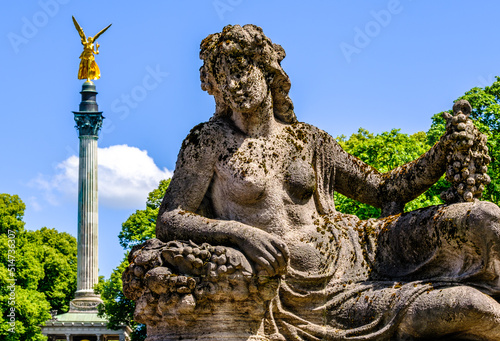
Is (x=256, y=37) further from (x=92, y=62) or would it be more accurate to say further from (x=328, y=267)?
(x=92, y=62)

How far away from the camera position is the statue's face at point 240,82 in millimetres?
7512

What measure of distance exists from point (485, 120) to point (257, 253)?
2208cm

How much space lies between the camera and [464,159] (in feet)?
23.5

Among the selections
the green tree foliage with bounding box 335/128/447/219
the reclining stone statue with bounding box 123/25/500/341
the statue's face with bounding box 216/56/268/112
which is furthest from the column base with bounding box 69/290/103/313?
the statue's face with bounding box 216/56/268/112

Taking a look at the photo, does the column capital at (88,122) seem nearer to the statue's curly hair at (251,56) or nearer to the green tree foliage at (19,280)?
the green tree foliage at (19,280)

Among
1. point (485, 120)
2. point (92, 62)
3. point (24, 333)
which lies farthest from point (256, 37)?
point (92, 62)

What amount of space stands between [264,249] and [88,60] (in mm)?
74924

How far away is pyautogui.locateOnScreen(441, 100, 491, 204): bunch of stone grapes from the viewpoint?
278 inches

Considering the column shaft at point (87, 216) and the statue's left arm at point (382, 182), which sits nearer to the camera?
the statue's left arm at point (382, 182)

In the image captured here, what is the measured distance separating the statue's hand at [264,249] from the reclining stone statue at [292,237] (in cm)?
1

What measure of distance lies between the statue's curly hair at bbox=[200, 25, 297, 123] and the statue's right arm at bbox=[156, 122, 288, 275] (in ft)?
1.38

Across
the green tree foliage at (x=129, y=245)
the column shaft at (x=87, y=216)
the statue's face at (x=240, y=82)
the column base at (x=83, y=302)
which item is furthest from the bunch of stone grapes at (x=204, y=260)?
the column base at (x=83, y=302)

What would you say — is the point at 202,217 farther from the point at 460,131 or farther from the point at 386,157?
the point at 386,157

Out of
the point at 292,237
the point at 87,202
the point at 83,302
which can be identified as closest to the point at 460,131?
the point at 292,237
